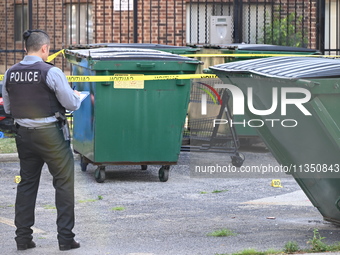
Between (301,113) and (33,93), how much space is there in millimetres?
2017

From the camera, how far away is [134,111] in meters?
9.93

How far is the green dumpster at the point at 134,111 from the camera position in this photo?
9.81 m

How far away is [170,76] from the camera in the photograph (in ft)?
32.8

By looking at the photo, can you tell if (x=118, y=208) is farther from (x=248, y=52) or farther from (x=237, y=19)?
(x=237, y=19)

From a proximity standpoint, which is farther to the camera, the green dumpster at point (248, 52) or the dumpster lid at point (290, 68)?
the green dumpster at point (248, 52)

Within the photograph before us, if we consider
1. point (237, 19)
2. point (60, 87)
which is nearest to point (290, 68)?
point (60, 87)

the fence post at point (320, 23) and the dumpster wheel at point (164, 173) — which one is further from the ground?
the fence post at point (320, 23)

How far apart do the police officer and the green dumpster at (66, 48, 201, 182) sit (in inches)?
127

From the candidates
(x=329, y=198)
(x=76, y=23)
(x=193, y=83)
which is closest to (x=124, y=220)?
(x=329, y=198)

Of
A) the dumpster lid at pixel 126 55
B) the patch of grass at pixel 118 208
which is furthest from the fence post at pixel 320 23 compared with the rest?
the patch of grass at pixel 118 208

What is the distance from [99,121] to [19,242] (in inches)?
135

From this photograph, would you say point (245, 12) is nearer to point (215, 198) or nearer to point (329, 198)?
point (215, 198)

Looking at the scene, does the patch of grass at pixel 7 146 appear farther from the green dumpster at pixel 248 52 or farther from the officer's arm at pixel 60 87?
the officer's arm at pixel 60 87

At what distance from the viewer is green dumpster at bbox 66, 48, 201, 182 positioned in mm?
9812
